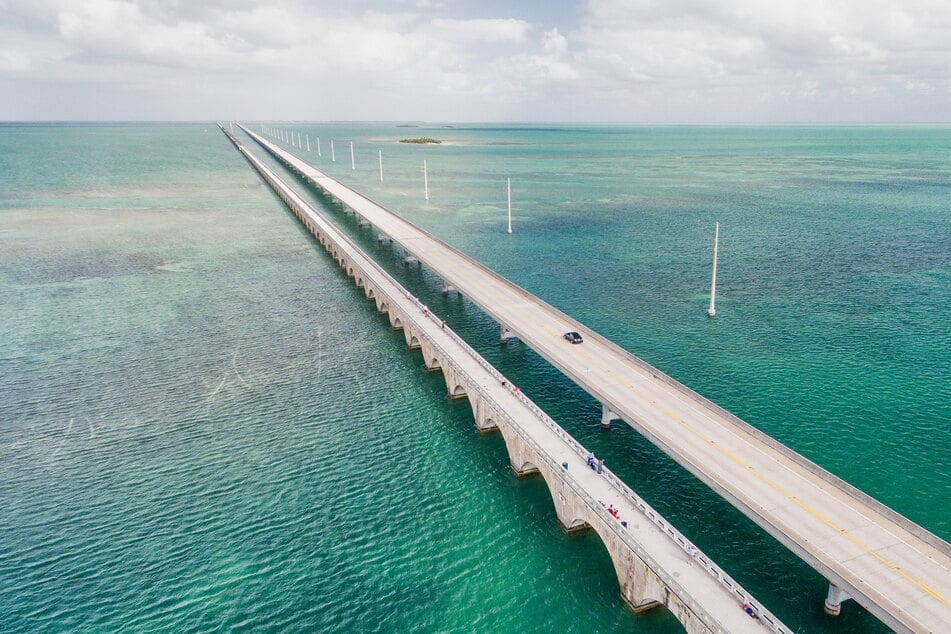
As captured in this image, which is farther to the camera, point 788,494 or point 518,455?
point 518,455

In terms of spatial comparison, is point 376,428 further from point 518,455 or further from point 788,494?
point 788,494

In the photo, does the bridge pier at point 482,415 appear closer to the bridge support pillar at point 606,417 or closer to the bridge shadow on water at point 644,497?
the bridge shadow on water at point 644,497

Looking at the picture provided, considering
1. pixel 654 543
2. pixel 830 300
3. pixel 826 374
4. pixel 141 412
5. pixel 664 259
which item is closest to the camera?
pixel 654 543

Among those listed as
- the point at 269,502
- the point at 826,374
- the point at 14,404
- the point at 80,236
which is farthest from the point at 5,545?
the point at 80,236

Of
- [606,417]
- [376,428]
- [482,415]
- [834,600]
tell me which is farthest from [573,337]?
[834,600]

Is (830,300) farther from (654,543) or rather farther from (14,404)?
(14,404)

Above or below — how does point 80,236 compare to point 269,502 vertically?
above

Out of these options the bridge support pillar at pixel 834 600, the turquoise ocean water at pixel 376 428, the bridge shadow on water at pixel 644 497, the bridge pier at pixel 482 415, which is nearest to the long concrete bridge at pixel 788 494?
the bridge support pillar at pixel 834 600
